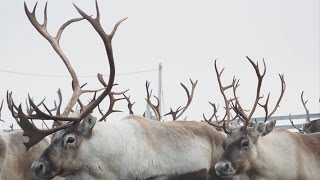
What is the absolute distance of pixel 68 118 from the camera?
466 centimetres

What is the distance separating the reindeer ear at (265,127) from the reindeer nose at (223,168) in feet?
2.22

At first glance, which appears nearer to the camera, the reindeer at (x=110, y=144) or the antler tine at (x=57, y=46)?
the reindeer at (x=110, y=144)

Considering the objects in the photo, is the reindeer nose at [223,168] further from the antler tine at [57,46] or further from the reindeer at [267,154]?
the antler tine at [57,46]

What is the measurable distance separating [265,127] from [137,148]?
1712 mm

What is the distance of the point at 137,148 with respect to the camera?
494 cm

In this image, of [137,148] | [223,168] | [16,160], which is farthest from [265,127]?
[16,160]

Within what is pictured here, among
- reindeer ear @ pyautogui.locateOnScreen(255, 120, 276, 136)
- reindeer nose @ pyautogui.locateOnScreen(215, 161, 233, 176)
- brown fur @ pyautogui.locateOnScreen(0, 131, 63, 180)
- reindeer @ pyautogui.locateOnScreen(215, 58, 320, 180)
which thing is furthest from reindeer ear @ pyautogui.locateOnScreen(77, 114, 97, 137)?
reindeer ear @ pyautogui.locateOnScreen(255, 120, 276, 136)

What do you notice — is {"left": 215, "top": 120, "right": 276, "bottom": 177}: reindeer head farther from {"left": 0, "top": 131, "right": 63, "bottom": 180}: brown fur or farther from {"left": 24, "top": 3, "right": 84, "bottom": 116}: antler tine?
{"left": 0, "top": 131, "right": 63, "bottom": 180}: brown fur

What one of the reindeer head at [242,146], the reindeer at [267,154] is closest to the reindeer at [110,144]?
the reindeer head at [242,146]

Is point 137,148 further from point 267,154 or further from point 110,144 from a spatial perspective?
point 267,154

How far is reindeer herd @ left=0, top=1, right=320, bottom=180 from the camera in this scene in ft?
15.3

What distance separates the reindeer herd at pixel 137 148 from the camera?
466 centimetres

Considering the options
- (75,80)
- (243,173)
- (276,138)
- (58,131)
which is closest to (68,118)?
(58,131)

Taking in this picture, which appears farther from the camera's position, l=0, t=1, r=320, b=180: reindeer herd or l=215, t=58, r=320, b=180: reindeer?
l=215, t=58, r=320, b=180: reindeer
